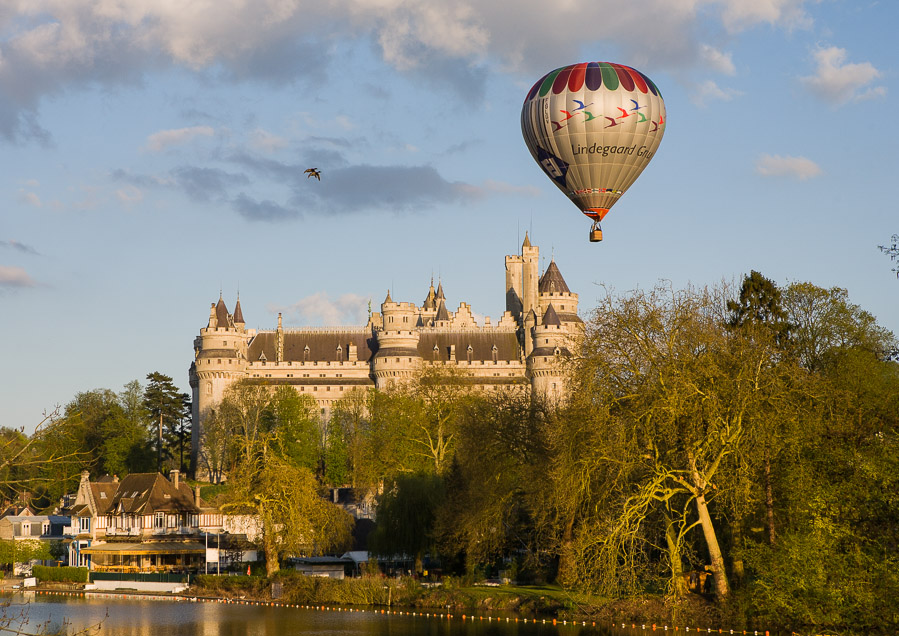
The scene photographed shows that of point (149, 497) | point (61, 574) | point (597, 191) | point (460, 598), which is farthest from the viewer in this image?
point (149, 497)

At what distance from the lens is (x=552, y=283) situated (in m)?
101

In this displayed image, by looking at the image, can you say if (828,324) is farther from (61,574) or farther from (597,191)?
(61,574)

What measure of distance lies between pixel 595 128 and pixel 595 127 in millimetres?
41

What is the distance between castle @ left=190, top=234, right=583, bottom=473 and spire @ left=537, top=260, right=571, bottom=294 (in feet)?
0.29

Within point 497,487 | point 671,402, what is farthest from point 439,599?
point 671,402

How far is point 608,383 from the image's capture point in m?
29.6

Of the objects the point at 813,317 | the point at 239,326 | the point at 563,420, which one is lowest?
the point at 563,420

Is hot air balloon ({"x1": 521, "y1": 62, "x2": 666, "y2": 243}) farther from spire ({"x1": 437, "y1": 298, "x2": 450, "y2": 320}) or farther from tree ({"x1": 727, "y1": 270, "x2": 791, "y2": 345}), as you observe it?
spire ({"x1": 437, "y1": 298, "x2": 450, "y2": 320})

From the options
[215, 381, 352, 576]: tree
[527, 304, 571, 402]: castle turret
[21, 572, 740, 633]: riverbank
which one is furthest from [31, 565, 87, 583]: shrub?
[527, 304, 571, 402]: castle turret

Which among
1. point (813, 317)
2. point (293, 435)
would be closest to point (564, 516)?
point (813, 317)

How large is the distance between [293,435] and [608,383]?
174ft

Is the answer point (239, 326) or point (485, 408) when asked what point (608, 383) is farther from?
point (239, 326)

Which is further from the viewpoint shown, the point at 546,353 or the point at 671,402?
the point at 546,353

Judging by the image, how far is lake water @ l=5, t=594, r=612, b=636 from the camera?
2970 centimetres
